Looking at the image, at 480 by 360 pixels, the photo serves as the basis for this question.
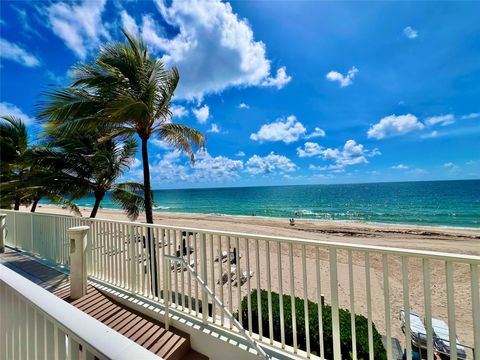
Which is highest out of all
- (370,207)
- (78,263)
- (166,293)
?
(78,263)

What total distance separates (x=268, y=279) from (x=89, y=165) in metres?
7.19

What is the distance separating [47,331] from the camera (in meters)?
1.01

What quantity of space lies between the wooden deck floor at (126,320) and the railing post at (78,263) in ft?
0.41

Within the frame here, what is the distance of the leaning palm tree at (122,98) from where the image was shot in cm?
498

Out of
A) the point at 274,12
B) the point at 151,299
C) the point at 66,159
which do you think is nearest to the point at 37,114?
the point at 66,159

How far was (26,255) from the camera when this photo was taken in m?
5.56

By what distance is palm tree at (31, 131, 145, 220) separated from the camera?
6984 millimetres

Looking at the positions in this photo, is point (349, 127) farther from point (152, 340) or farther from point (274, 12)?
point (152, 340)

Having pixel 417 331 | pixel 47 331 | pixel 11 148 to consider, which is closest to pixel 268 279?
pixel 47 331

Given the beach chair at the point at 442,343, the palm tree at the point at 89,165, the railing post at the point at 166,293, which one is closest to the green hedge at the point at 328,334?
the railing post at the point at 166,293

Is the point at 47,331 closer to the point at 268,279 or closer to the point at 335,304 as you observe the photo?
the point at 268,279

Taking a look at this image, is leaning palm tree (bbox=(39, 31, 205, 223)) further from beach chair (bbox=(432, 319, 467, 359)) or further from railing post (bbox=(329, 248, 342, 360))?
beach chair (bbox=(432, 319, 467, 359))

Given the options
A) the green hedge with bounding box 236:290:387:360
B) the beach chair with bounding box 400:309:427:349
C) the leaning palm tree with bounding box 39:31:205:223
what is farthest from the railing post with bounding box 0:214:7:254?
the beach chair with bounding box 400:309:427:349

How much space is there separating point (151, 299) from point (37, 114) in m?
4.57
